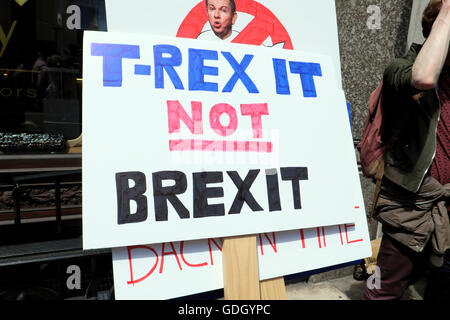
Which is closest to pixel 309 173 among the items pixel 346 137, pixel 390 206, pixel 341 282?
pixel 346 137

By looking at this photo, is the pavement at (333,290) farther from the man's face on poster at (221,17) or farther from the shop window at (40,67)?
the shop window at (40,67)

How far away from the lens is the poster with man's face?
1.01 metres

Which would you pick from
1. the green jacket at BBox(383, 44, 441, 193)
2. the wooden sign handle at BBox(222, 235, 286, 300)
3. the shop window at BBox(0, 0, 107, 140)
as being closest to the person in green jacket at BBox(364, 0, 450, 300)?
the green jacket at BBox(383, 44, 441, 193)

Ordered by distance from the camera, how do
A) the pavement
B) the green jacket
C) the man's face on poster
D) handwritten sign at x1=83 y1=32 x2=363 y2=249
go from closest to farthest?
1. handwritten sign at x1=83 y1=32 x2=363 y2=249
2. the man's face on poster
3. the green jacket
4. the pavement

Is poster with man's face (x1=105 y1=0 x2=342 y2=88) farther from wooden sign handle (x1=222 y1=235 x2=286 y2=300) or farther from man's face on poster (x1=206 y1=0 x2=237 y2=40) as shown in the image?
wooden sign handle (x1=222 y1=235 x2=286 y2=300)

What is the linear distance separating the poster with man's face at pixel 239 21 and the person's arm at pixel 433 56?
32cm

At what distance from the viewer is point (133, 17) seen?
1007 millimetres

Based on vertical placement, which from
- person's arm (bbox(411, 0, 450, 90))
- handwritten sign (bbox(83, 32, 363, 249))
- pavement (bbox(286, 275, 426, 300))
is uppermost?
person's arm (bbox(411, 0, 450, 90))

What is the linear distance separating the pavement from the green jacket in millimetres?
1560

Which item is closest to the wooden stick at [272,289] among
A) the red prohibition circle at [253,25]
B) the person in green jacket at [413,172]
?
the person in green jacket at [413,172]

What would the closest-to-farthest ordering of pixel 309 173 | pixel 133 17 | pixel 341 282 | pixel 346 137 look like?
1. pixel 133 17
2. pixel 309 173
3. pixel 346 137
4. pixel 341 282

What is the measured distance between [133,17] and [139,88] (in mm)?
252
